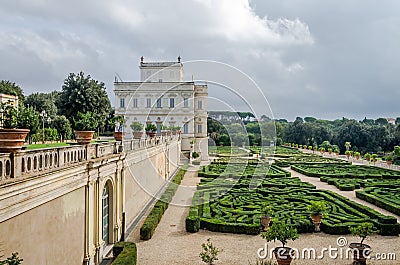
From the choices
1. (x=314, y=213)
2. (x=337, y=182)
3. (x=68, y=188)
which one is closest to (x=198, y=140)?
(x=337, y=182)

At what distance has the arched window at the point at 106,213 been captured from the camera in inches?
434

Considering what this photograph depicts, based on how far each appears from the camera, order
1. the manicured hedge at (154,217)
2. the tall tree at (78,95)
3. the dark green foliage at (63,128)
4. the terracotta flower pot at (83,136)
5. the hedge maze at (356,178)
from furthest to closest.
→ the tall tree at (78,95) → the dark green foliage at (63,128) → the hedge maze at (356,178) → the manicured hedge at (154,217) → the terracotta flower pot at (83,136)

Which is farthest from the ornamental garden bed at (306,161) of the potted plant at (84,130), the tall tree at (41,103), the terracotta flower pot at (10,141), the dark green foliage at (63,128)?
the terracotta flower pot at (10,141)

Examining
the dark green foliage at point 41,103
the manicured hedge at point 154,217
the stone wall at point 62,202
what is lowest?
the manicured hedge at point 154,217

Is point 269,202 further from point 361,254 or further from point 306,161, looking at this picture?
point 306,161

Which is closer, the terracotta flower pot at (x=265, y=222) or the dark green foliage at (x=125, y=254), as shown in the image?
the dark green foliage at (x=125, y=254)

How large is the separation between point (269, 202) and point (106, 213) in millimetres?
8556

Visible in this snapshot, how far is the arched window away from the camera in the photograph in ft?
36.2

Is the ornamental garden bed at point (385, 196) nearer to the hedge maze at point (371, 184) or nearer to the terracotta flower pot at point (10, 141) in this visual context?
the hedge maze at point (371, 184)

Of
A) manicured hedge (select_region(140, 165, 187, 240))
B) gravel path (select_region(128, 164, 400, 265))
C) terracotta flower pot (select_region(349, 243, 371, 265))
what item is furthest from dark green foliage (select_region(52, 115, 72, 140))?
terracotta flower pot (select_region(349, 243, 371, 265))

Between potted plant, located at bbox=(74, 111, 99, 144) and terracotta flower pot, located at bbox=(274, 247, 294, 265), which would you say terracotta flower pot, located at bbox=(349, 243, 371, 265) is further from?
potted plant, located at bbox=(74, 111, 99, 144)

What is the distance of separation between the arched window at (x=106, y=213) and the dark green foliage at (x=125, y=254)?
3.54 ft

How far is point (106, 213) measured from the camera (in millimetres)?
11383

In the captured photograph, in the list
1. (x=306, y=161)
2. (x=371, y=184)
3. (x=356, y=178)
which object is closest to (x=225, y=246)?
(x=371, y=184)
